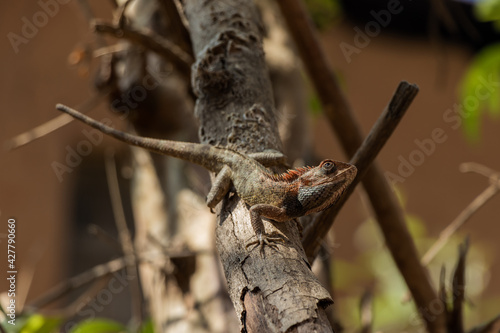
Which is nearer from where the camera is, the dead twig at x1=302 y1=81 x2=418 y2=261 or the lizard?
the dead twig at x1=302 y1=81 x2=418 y2=261

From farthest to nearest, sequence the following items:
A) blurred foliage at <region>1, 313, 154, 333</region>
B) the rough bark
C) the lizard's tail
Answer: blurred foliage at <region>1, 313, 154, 333</region>, the lizard's tail, the rough bark

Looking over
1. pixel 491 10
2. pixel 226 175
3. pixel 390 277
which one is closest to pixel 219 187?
pixel 226 175

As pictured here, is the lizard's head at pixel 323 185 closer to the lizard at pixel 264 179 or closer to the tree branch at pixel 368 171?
the lizard at pixel 264 179

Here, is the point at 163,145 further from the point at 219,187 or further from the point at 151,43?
the point at 151,43

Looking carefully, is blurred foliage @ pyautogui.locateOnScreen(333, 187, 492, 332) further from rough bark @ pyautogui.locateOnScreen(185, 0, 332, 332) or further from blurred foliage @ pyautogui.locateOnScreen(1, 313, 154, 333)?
rough bark @ pyautogui.locateOnScreen(185, 0, 332, 332)

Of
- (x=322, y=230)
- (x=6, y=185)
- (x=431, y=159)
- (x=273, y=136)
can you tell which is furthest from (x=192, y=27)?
(x=431, y=159)

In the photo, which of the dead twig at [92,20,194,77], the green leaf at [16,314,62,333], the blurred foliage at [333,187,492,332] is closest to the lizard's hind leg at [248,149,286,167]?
the dead twig at [92,20,194,77]

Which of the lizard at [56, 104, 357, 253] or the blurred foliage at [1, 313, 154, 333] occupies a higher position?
the lizard at [56, 104, 357, 253]

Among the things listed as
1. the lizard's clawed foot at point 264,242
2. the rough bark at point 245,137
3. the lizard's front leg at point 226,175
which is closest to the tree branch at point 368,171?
the rough bark at point 245,137
